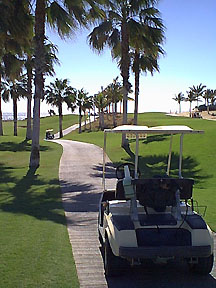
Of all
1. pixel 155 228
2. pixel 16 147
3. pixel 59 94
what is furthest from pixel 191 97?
pixel 155 228

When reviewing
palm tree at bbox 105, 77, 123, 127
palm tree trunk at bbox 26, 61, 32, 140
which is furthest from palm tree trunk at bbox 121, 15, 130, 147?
palm tree at bbox 105, 77, 123, 127

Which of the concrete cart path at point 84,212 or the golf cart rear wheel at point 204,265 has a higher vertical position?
the golf cart rear wheel at point 204,265

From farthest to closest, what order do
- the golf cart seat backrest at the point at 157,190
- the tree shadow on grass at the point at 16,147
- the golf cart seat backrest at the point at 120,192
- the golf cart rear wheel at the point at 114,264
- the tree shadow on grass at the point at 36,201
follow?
1. the tree shadow on grass at the point at 16,147
2. the tree shadow on grass at the point at 36,201
3. the golf cart seat backrest at the point at 120,192
4. the golf cart seat backrest at the point at 157,190
5. the golf cart rear wheel at the point at 114,264

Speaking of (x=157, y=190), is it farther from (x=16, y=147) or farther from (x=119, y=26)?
(x=16, y=147)

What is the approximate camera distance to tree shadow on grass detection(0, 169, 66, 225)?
9.38 m

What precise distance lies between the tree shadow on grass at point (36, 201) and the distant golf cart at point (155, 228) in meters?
3.25

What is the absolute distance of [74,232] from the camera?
7.89m

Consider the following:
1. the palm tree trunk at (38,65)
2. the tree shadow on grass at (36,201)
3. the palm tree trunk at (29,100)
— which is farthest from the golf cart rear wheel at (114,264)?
the palm tree trunk at (29,100)

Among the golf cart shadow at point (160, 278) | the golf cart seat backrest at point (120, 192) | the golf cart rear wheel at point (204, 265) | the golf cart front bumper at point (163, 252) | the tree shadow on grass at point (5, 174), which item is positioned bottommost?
the tree shadow on grass at point (5, 174)

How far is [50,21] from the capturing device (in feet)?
58.7

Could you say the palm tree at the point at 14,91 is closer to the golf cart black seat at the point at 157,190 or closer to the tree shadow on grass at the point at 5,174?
the tree shadow on grass at the point at 5,174

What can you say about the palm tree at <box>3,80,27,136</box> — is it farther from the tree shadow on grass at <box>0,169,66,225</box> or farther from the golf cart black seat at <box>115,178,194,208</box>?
the golf cart black seat at <box>115,178,194,208</box>

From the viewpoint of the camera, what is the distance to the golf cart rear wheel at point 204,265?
18.0ft

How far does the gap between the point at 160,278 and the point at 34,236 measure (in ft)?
8.80
